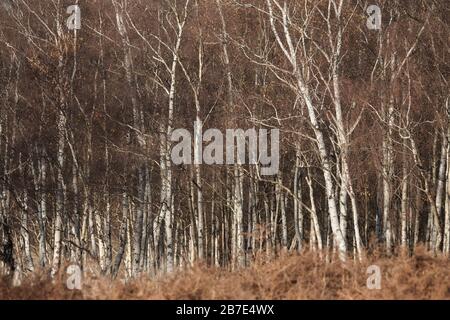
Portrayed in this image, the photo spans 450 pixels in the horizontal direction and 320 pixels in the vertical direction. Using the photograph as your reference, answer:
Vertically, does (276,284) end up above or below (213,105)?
below

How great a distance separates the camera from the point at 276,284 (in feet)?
35.6

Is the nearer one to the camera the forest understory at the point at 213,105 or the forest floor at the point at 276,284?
the forest floor at the point at 276,284

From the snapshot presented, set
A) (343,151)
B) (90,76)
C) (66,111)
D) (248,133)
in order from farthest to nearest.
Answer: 1. (90,76)
2. (248,133)
3. (66,111)
4. (343,151)

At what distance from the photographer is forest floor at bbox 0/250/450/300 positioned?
33.4 feet

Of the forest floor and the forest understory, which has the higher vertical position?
the forest understory

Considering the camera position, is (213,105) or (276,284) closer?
(276,284)

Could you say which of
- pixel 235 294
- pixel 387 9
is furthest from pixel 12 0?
pixel 235 294

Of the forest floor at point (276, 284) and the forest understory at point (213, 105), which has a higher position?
the forest understory at point (213, 105)

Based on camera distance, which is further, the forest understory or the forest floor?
the forest understory

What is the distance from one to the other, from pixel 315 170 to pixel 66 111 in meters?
12.6

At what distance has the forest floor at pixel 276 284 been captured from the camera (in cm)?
1020

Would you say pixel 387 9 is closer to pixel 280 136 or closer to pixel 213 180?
pixel 280 136

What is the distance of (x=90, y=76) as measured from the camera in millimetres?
23281
